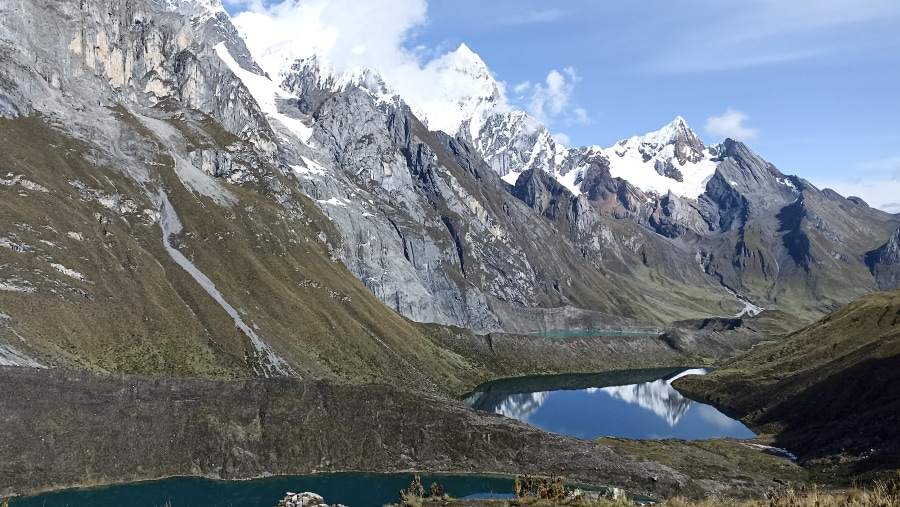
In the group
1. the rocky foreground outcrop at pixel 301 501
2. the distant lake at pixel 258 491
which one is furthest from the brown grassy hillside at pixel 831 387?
the rocky foreground outcrop at pixel 301 501

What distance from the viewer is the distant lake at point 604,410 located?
439 ft

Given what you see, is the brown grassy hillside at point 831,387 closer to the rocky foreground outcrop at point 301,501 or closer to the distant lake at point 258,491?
the distant lake at point 258,491

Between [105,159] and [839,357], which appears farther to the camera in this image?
[105,159]

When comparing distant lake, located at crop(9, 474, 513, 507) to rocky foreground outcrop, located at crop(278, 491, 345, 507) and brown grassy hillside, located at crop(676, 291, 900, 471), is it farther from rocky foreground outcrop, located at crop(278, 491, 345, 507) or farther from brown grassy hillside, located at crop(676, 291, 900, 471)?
brown grassy hillside, located at crop(676, 291, 900, 471)

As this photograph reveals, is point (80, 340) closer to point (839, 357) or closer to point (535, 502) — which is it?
point (535, 502)

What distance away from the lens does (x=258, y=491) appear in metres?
81.8

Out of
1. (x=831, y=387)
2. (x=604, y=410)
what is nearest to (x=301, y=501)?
(x=831, y=387)

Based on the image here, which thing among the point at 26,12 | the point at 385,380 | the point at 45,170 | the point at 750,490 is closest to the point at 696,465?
the point at 750,490

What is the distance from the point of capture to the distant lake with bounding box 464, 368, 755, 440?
134 m

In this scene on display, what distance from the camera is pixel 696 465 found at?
9525 cm

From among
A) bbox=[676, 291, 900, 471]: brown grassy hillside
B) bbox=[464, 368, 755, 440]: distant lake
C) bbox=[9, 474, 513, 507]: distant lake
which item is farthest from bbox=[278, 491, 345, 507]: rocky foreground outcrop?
bbox=[464, 368, 755, 440]: distant lake

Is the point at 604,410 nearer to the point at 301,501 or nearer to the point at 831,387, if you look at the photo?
the point at 831,387

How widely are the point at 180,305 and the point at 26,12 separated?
11402 centimetres

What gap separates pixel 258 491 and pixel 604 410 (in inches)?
3978
